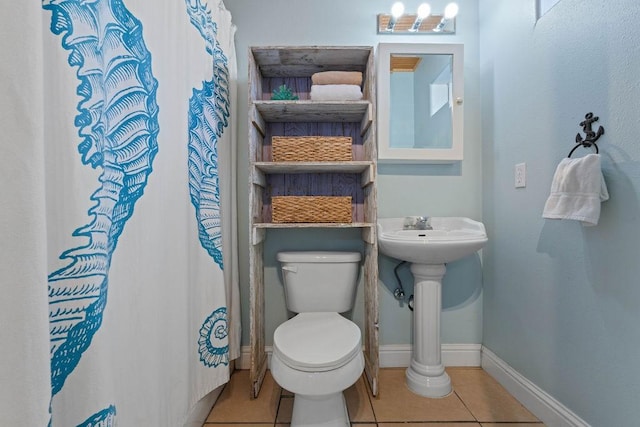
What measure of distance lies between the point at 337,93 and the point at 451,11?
2.96ft

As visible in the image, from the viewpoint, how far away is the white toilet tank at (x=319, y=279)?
69.4 inches

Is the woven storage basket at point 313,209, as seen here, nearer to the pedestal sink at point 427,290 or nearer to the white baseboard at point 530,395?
the pedestal sink at point 427,290

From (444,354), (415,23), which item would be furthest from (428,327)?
(415,23)

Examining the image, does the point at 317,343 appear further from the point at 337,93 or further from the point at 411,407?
the point at 337,93

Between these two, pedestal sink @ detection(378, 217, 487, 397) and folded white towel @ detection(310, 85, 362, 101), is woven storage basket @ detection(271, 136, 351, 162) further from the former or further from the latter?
pedestal sink @ detection(378, 217, 487, 397)

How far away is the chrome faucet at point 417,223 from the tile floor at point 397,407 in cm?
89

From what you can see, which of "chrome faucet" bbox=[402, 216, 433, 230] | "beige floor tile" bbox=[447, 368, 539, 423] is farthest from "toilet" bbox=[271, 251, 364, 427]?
"beige floor tile" bbox=[447, 368, 539, 423]

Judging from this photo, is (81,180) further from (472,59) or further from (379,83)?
(472,59)

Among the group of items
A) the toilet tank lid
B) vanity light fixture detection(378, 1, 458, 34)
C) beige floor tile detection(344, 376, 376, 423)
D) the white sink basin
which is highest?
vanity light fixture detection(378, 1, 458, 34)

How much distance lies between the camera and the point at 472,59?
1.99 metres

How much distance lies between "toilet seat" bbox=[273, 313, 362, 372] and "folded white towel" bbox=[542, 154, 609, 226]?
3.15 ft

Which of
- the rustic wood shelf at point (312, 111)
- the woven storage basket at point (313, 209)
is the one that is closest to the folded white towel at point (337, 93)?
the rustic wood shelf at point (312, 111)

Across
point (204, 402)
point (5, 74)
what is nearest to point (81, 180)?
point (5, 74)

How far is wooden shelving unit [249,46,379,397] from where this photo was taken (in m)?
1.67
